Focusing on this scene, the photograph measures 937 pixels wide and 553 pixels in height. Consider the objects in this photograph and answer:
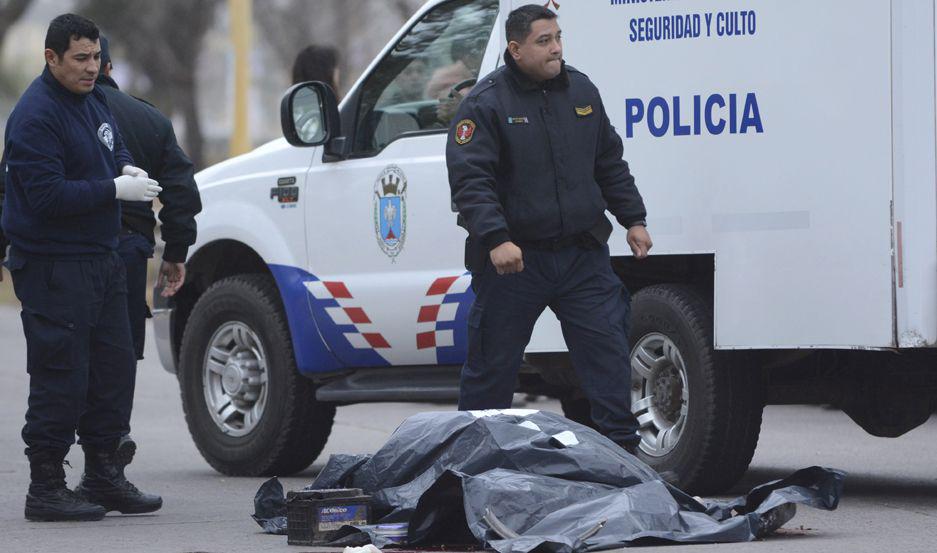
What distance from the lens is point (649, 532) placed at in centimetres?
573

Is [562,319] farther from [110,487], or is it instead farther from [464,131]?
[110,487]

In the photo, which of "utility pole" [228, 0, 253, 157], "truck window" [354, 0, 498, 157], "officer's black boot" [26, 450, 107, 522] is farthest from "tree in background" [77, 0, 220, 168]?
"officer's black boot" [26, 450, 107, 522]

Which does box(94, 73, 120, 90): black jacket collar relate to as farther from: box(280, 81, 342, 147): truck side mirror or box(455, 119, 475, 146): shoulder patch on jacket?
box(455, 119, 475, 146): shoulder patch on jacket

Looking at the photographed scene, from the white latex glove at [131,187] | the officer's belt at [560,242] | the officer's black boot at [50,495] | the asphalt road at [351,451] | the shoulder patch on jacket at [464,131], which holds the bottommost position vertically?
the asphalt road at [351,451]

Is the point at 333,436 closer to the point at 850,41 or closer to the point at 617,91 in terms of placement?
the point at 617,91

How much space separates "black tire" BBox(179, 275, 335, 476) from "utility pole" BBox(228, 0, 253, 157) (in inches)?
516

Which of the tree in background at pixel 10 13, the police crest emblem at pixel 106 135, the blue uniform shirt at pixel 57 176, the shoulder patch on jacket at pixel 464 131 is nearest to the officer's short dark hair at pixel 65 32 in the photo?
the blue uniform shirt at pixel 57 176

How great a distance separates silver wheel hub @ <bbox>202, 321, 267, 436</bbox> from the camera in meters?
9.00

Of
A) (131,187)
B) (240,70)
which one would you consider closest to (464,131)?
(131,187)

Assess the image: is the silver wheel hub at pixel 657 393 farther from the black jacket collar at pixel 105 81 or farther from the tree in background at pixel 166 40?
the tree in background at pixel 166 40

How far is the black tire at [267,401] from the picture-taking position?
878 cm

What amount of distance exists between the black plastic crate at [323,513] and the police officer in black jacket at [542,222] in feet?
2.83

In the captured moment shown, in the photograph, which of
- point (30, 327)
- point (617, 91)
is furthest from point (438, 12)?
point (30, 327)

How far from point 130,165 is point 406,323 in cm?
159
